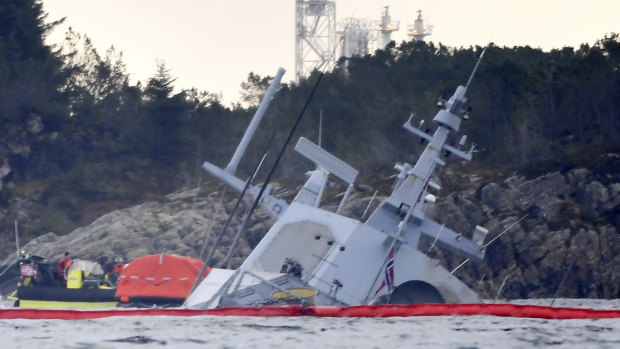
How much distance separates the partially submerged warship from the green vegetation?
1715 centimetres

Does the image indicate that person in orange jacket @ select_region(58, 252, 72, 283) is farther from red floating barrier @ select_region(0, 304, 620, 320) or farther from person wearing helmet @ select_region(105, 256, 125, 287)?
red floating barrier @ select_region(0, 304, 620, 320)

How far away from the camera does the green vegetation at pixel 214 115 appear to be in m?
43.0

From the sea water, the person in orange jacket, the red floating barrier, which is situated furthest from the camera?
the person in orange jacket

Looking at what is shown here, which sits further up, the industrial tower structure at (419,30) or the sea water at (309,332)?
the industrial tower structure at (419,30)

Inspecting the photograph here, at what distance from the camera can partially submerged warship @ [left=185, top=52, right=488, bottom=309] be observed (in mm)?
20609

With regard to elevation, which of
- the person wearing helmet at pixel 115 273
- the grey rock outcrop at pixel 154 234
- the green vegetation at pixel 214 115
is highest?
the green vegetation at pixel 214 115

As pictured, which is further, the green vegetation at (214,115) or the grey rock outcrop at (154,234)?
the green vegetation at (214,115)

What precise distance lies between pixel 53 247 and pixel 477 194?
15134 millimetres

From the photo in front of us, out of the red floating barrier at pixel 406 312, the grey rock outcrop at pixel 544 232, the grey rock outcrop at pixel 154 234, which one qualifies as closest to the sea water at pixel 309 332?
the red floating barrier at pixel 406 312

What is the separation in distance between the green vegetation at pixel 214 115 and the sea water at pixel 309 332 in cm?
2495

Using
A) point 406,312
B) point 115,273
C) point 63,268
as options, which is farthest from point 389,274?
point 115,273

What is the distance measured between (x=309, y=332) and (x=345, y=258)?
6.62m

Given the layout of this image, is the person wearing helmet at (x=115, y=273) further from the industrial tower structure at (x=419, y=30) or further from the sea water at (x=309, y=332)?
the industrial tower structure at (x=419, y=30)

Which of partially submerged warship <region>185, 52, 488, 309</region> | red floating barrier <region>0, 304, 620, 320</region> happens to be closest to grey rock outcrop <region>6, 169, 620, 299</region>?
partially submerged warship <region>185, 52, 488, 309</region>
